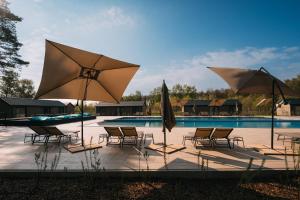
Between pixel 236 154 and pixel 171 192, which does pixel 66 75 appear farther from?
pixel 236 154

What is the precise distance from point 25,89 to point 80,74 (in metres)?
59.4

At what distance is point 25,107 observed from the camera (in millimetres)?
31359

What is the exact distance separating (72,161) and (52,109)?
1335 inches

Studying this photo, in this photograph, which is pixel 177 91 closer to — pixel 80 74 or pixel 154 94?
pixel 154 94

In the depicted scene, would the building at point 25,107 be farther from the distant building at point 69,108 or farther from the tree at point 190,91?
the tree at point 190,91

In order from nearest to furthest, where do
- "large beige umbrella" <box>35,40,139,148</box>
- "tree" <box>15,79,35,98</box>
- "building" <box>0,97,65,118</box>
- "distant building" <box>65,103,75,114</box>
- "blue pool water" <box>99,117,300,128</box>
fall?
"large beige umbrella" <box>35,40,139,148</box>
"blue pool water" <box>99,117,300,128</box>
"building" <box>0,97,65,118</box>
"distant building" <box>65,103,75,114</box>
"tree" <box>15,79,35,98</box>

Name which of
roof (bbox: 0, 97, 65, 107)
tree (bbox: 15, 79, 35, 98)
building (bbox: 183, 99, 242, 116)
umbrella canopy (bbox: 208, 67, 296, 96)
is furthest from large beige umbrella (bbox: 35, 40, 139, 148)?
tree (bbox: 15, 79, 35, 98)

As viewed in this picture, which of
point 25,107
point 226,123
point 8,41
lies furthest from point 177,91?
point 8,41

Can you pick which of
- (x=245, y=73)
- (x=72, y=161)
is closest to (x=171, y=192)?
(x=72, y=161)

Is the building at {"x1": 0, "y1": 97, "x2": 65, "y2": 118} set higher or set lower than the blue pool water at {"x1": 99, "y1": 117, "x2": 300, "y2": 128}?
higher

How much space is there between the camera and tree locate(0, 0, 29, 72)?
2245cm

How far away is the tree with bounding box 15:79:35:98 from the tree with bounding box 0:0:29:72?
1452 inches

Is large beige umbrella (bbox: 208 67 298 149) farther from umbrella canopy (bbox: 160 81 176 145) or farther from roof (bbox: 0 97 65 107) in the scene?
roof (bbox: 0 97 65 107)

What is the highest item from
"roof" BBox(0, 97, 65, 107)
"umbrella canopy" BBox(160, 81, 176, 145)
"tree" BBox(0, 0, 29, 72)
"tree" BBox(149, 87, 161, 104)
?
"tree" BBox(0, 0, 29, 72)
